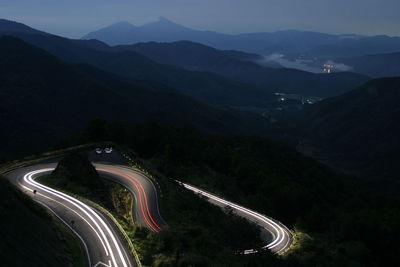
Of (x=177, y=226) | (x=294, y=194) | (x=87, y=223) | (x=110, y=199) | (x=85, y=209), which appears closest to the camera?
(x=87, y=223)

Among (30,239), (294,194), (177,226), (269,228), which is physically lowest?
(294,194)

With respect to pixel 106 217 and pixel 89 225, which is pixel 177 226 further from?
pixel 89 225

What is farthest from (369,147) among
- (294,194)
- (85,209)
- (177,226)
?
(85,209)

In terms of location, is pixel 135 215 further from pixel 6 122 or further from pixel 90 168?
pixel 6 122

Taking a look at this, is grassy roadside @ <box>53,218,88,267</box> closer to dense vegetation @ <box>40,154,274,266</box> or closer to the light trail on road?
the light trail on road

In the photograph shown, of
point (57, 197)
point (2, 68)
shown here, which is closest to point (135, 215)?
point (57, 197)

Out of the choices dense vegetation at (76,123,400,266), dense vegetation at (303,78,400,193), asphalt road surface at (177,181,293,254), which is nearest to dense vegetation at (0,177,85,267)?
dense vegetation at (76,123,400,266)
